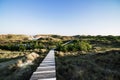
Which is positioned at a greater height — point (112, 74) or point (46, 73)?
point (46, 73)

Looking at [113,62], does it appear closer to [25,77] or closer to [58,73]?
[58,73]

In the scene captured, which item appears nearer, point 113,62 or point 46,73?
point 46,73

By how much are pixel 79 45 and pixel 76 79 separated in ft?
46.4

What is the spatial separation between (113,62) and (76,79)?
6.17 meters

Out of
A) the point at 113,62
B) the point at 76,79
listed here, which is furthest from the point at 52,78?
the point at 113,62

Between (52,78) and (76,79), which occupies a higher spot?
(52,78)

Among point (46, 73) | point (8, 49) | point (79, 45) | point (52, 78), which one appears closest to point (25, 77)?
point (46, 73)

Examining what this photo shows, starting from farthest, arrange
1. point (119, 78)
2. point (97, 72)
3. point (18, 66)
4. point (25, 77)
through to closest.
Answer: point (18, 66), point (97, 72), point (119, 78), point (25, 77)

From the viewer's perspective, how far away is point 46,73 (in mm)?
7762

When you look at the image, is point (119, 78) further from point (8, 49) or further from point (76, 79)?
point (8, 49)

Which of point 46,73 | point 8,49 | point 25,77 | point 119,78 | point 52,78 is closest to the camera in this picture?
point 52,78

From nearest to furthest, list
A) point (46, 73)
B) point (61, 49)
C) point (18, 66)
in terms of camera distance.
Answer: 1. point (46, 73)
2. point (18, 66)
3. point (61, 49)

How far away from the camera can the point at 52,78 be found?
704cm

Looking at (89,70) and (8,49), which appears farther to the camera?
(8,49)
